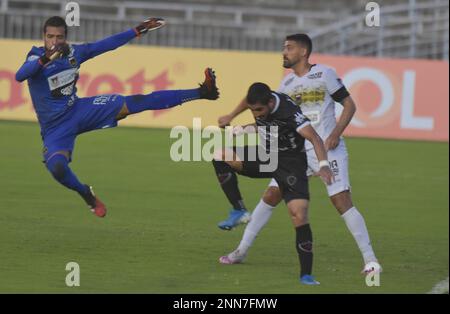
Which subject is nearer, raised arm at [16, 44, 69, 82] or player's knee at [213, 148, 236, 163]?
raised arm at [16, 44, 69, 82]

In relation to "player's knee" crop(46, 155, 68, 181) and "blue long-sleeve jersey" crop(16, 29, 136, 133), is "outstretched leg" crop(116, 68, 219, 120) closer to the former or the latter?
"blue long-sleeve jersey" crop(16, 29, 136, 133)

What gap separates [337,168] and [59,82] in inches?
122

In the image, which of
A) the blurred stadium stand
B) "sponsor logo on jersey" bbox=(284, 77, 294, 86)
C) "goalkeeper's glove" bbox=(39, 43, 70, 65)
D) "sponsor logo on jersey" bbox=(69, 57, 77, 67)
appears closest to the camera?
"goalkeeper's glove" bbox=(39, 43, 70, 65)

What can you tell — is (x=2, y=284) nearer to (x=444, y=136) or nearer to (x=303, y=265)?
(x=303, y=265)

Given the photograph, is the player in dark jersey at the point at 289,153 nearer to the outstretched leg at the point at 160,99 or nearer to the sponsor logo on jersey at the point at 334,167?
the sponsor logo on jersey at the point at 334,167

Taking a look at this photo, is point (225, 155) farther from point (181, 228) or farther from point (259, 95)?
point (181, 228)

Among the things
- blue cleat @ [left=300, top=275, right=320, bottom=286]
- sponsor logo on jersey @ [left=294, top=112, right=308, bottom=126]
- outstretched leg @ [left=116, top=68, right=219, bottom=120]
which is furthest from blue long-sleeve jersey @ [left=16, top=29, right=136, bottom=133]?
blue cleat @ [left=300, top=275, right=320, bottom=286]

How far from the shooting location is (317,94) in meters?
11.5

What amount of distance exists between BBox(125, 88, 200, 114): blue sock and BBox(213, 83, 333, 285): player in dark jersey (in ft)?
4.60

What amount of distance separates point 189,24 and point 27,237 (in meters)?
17.8

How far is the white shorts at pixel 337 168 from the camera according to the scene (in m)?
11.2

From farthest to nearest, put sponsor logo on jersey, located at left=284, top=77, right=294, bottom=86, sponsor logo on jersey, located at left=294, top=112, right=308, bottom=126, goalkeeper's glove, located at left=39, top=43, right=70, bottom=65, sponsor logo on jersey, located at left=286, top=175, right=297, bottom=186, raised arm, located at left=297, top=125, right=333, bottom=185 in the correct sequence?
sponsor logo on jersey, located at left=284, top=77, right=294, bottom=86, goalkeeper's glove, located at left=39, top=43, right=70, bottom=65, sponsor logo on jersey, located at left=286, top=175, right=297, bottom=186, sponsor logo on jersey, located at left=294, top=112, right=308, bottom=126, raised arm, located at left=297, top=125, right=333, bottom=185

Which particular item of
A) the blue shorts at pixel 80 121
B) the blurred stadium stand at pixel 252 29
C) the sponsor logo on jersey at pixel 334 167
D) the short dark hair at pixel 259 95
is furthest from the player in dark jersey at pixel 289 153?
the blurred stadium stand at pixel 252 29

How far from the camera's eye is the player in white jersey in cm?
1125
